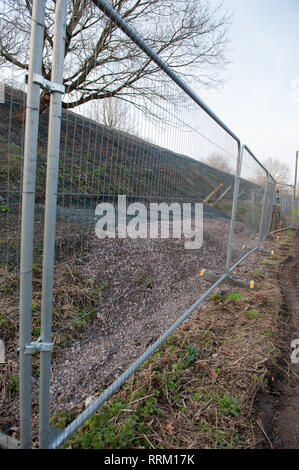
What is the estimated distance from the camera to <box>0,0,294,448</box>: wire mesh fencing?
1601mm

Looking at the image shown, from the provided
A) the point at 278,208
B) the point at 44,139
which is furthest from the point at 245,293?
the point at 278,208

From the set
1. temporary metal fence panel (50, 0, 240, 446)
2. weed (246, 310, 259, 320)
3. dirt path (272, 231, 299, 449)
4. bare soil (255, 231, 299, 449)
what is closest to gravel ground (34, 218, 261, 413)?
temporary metal fence panel (50, 0, 240, 446)

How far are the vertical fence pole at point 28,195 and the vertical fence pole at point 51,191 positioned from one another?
0.07m

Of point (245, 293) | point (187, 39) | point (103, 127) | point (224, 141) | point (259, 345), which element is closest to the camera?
point (103, 127)

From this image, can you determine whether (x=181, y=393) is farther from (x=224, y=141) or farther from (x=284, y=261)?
(x=284, y=261)

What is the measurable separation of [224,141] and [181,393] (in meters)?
3.45

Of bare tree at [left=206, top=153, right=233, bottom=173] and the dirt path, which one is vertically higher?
bare tree at [left=206, top=153, right=233, bottom=173]

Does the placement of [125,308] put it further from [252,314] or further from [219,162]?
[219,162]

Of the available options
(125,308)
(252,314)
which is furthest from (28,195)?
(252,314)

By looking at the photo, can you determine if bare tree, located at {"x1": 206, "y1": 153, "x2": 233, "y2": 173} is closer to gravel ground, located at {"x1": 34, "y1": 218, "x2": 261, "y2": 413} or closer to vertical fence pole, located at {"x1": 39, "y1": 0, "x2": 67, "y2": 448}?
gravel ground, located at {"x1": 34, "y1": 218, "x2": 261, "y2": 413}

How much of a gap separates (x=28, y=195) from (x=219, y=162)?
11.7 feet

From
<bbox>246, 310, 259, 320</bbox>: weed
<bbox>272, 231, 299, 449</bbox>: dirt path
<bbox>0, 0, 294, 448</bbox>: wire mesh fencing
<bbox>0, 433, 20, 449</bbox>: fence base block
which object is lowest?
<bbox>272, 231, 299, 449</bbox>: dirt path

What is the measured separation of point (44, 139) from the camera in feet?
14.6

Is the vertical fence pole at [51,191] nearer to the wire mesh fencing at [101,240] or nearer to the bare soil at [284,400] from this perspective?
the wire mesh fencing at [101,240]
